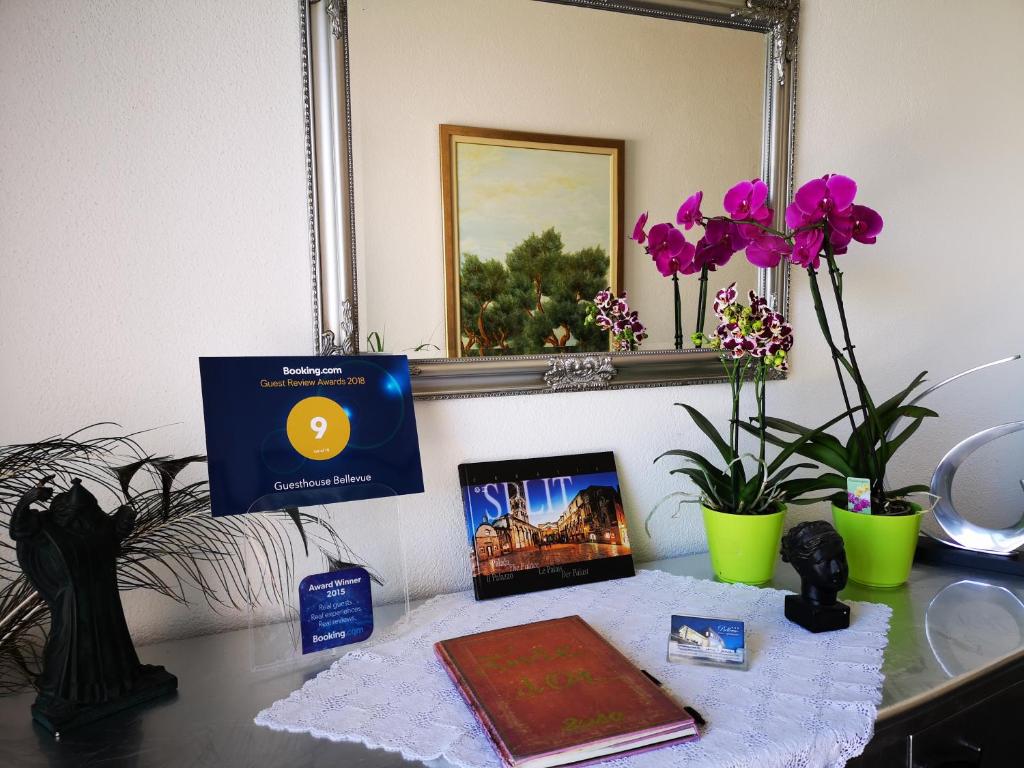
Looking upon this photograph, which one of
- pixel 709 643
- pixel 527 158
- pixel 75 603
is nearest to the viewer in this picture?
pixel 75 603

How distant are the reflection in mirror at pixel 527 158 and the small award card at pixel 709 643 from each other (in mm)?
555

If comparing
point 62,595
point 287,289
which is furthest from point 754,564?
point 62,595

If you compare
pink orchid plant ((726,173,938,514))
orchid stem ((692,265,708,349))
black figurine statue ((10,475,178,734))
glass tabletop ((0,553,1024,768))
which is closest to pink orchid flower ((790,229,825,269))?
pink orchid plant ((726,173,938,514))

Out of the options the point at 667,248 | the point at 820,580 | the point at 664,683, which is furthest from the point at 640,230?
the point at 664,683

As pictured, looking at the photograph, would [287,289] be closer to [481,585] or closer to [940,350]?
[481,585]

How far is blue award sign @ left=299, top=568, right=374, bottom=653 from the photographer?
1020 millimetres

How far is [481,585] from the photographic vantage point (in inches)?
47.5

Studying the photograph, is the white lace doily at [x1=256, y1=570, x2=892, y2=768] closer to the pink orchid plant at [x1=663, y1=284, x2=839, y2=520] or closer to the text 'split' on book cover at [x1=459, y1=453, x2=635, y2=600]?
the text 'split' on book cover at [x1=459, y1=453, x2=635, y2=600]

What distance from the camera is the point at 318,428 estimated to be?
3.57 feet

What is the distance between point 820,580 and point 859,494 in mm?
296

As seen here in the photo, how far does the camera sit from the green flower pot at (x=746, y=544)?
126 centimetres

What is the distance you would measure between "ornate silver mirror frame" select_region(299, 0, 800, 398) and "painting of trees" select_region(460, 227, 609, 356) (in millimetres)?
31

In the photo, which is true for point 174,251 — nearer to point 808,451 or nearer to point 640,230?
point 640,230

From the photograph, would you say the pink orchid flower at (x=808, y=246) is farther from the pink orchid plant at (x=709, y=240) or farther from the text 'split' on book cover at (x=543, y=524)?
the text 'split' on book cover at (x=543, y=524)
